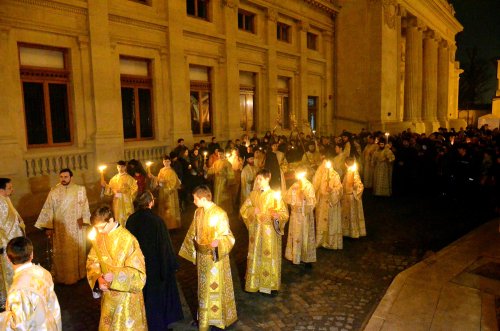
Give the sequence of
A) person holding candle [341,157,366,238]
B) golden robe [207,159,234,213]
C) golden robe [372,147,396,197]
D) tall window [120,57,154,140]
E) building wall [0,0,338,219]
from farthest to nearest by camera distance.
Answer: golden robe [372,147,396,197], tall window [120,57,154,140], golden robe [207,159,234,213], building wall [0,0,338,219], person holding candle [341,157,366,238]

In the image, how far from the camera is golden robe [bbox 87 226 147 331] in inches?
159

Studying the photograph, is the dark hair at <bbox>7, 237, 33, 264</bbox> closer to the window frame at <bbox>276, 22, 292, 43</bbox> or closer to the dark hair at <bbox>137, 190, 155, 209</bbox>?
the dark hair at <bbox>137, 190, 155, 209</bbox>

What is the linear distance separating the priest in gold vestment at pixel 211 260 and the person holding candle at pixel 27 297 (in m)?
1.80

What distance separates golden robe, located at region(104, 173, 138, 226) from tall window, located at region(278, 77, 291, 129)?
13.2 m

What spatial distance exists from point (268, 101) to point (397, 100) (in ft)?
35.2

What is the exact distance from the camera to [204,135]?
52.9 ft

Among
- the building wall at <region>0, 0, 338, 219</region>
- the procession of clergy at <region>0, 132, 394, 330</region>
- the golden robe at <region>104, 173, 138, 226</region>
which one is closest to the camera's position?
the procession of clergy at <region>0, 132, 394, 330</region>

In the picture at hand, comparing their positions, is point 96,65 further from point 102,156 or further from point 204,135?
point 204,135

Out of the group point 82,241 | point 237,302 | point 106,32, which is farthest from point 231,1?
point 237,302

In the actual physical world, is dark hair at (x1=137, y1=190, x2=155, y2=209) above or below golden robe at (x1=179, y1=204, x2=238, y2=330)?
above

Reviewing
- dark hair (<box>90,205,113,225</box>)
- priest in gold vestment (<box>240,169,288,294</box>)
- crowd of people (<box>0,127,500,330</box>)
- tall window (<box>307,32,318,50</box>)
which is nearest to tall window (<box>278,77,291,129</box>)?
tall window (<box>307,32,318,50</box>)

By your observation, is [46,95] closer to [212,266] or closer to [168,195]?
[168,195]

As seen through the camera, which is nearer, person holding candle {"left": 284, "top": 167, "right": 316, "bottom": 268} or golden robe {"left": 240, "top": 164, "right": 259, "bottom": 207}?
person holding candle {"left": 284, "top": 167, "right": 316, "bottom": 268}

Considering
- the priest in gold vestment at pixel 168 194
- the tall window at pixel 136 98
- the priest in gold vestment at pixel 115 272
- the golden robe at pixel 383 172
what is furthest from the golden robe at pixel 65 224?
the golden robe at pixel 383 172
